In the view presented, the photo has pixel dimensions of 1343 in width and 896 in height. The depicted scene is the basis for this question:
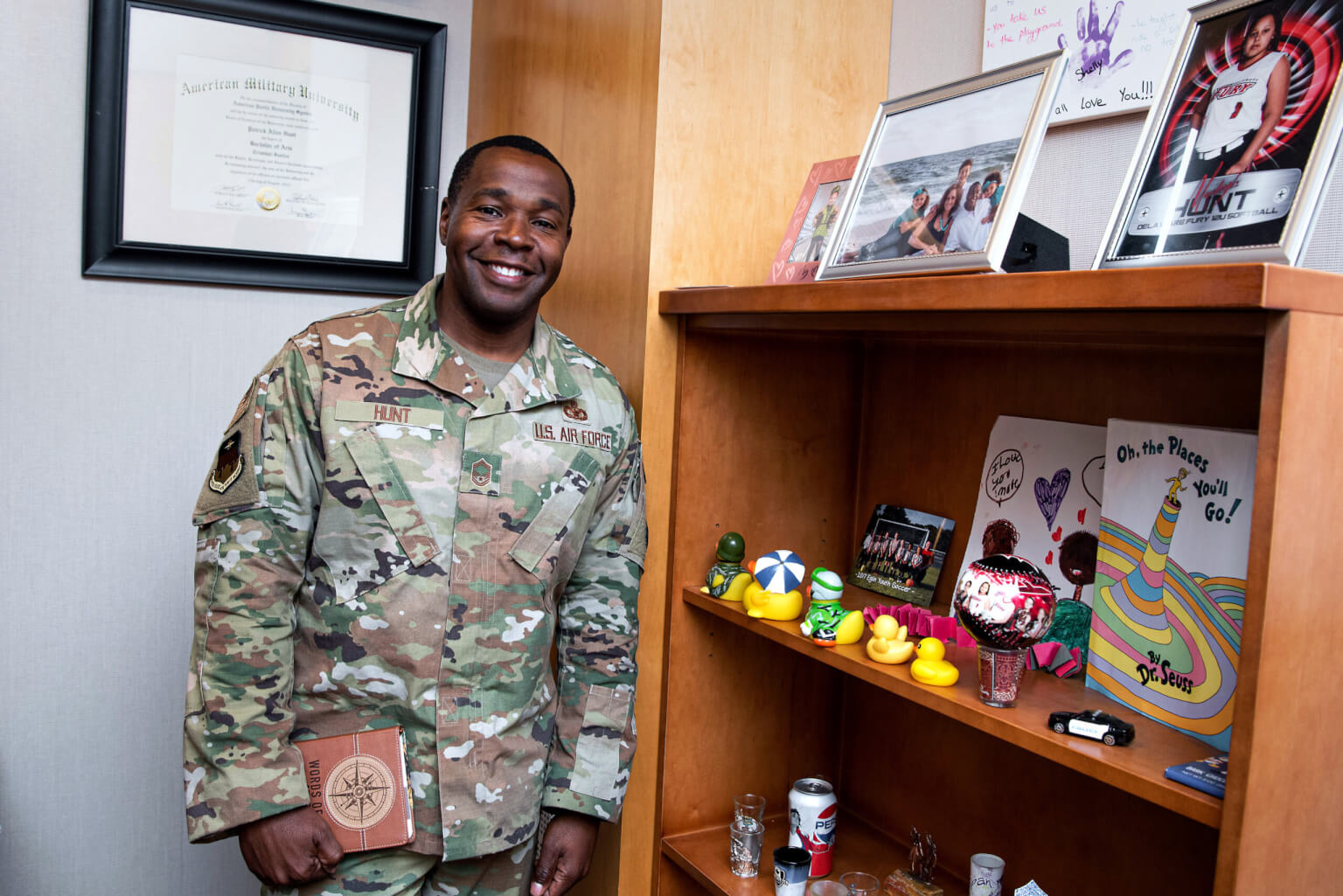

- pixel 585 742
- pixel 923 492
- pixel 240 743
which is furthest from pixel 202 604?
pixel 923 492

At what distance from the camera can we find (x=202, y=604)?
126cm

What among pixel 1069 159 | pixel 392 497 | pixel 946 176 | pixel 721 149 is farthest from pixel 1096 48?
pixel 392 497

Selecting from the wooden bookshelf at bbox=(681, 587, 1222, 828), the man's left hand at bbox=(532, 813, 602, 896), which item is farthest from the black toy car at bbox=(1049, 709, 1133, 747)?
the man's left hand at bbox=(532, 813, 602, 896)

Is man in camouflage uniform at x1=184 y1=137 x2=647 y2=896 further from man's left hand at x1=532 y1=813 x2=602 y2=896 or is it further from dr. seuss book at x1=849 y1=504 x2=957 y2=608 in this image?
dr. seuss book at x1=849 y1=504 x2=957 y2=608

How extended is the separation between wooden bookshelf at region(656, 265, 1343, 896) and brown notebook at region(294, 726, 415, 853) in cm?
47

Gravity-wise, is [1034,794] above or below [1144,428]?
below

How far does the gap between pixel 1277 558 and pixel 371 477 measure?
1010mm

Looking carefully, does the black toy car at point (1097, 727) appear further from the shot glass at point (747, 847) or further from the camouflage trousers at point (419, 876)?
the camouflage trousers at point (419, 876)

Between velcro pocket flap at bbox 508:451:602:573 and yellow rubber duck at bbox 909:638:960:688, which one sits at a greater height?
velcro pocket flap at bbox 508:451:602:573

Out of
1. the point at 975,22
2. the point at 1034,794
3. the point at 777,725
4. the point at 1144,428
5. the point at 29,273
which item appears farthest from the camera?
the point at 29,273

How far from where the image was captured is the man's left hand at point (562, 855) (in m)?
1.44

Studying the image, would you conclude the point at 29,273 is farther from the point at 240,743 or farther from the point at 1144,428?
the point at 1144,428

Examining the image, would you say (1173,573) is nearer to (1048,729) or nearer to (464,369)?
(1048,729)

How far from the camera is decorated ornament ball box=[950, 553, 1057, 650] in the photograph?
1.04 m
